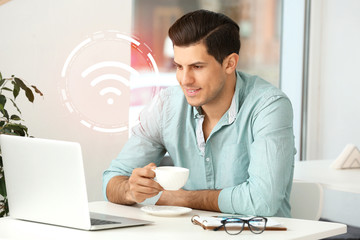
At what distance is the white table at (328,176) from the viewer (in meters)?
2.64

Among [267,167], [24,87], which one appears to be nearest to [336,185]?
[267,167]

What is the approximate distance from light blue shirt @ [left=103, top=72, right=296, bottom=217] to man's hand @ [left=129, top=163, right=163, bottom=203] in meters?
0.16

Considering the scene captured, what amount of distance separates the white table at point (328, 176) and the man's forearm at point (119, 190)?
3.53 ft

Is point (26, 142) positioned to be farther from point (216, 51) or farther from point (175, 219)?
point (216, 51)

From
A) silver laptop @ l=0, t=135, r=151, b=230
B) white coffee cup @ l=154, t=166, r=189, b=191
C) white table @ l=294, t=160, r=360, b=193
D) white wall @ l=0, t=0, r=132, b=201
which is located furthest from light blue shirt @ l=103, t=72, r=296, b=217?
white wall @ l=0, t=0, r=132, b=201

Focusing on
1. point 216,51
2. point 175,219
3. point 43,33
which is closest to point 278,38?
point 43,33

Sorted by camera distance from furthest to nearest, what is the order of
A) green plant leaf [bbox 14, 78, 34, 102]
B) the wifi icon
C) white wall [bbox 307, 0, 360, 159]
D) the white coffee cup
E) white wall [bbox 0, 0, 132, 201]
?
white wall [bbox 307, 0, 360, 159], the wifi icon, white wall [bbox 0, 0, 132, 201], green plant leaf [bbox 14, 78, 34, 102], the white coffee cup

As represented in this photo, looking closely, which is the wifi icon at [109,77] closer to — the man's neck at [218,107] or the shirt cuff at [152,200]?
the man's neck at [218,107]

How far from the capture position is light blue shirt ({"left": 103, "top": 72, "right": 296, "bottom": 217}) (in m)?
1.90

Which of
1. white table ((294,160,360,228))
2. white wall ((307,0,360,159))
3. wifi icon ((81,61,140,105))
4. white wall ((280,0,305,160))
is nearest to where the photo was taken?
white table ((294,160,360,228))

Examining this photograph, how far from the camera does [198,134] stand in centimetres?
220

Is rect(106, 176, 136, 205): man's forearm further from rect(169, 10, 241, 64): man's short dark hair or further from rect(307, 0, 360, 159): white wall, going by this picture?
rect(307, 0, 360, 159): white wall

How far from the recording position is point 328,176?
9.55ft

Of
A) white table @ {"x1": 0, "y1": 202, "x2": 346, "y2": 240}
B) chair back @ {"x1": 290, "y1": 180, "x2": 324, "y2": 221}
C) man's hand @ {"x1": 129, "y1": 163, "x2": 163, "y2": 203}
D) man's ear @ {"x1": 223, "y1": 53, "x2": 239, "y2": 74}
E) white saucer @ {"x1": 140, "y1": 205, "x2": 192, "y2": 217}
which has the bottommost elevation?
chair back @ {"x1": 290, "y1": 180, "x2": 324, "y2": 221}
